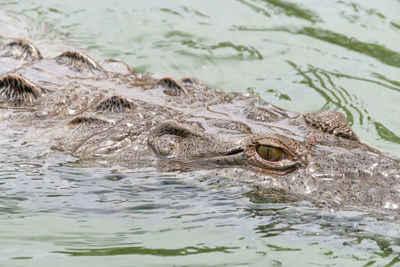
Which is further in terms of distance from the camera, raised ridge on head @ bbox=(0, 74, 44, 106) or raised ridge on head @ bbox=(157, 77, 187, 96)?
raised ridge on head @ bbox=(157, 77, 187, 96)

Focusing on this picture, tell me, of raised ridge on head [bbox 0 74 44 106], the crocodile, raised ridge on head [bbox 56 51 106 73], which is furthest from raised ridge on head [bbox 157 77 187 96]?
raised ridge on head [bbox 0 74 44 106]

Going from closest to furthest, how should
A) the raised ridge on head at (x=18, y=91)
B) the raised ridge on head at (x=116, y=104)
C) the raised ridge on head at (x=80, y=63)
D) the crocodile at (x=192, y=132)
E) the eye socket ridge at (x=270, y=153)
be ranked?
1. the crocodile at (x=192, y=132)
2. the eye socket ridge at (x=270, y=153)
3. the raised ridge on head at (x=116, y=104)
4. the raised ridge on head at (x=18, y=91)
5. the raised ridge on head at (x=80, y=63)

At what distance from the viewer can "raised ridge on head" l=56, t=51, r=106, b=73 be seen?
298 inches

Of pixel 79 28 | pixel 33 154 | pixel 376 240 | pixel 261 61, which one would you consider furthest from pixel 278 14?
pixel 376 240

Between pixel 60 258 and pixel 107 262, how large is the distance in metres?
0.36

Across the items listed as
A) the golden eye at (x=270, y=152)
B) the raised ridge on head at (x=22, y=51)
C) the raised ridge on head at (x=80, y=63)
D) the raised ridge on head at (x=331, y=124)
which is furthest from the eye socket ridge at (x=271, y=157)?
the raised ridge on head at (x=22, y=51)

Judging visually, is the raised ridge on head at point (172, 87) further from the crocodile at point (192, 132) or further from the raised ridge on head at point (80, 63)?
the raised ridge on head at point (80, 63)

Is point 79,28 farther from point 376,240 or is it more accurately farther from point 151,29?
point 376,240

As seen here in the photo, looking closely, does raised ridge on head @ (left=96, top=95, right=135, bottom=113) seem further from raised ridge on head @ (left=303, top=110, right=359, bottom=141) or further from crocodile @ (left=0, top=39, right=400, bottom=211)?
raised ridge on head @ (left=303, top=110, right=359, bottom=141)

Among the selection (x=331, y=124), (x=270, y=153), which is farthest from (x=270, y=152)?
(x=331, y=124)

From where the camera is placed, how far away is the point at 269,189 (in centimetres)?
539

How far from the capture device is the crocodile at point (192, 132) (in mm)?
5355

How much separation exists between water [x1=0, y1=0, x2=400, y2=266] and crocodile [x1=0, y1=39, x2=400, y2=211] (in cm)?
19

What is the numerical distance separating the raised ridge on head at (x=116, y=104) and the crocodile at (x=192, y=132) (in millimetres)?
10
